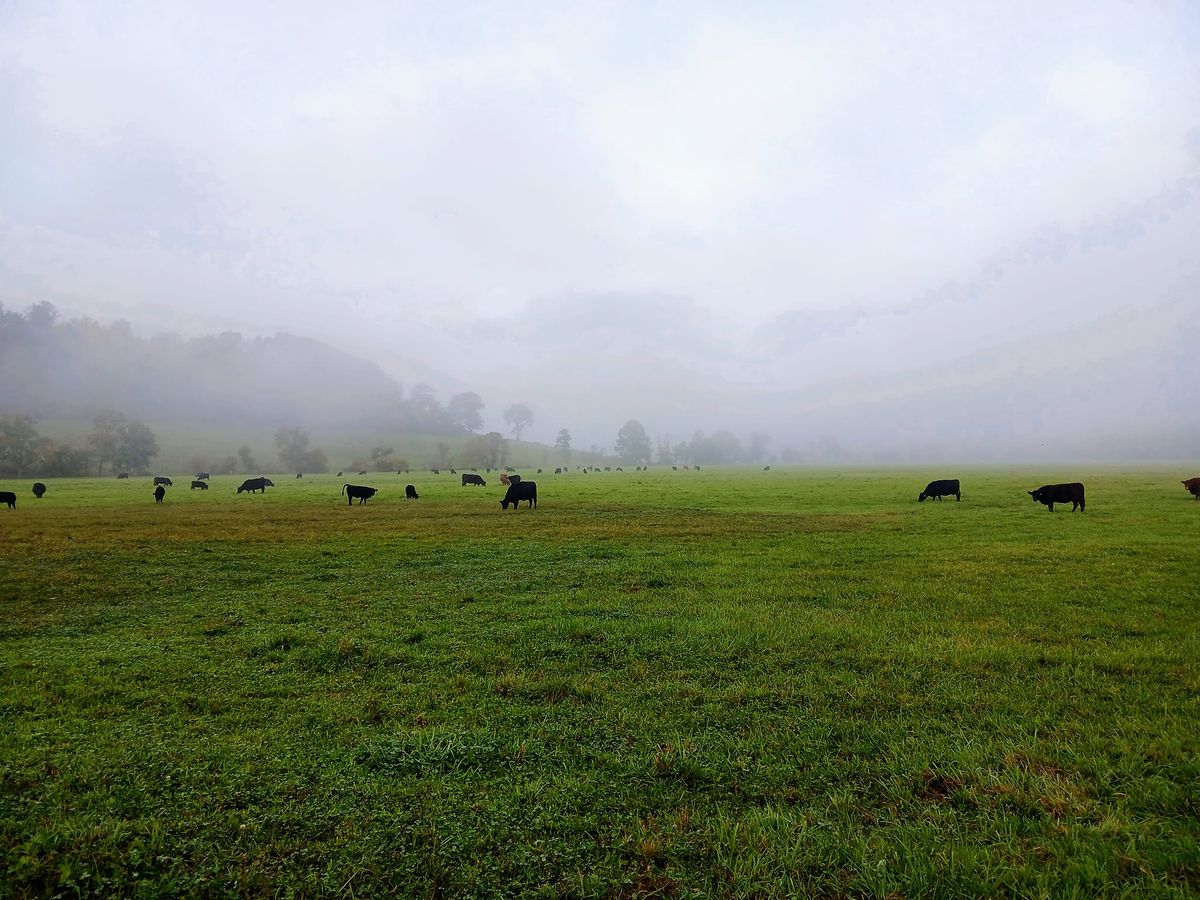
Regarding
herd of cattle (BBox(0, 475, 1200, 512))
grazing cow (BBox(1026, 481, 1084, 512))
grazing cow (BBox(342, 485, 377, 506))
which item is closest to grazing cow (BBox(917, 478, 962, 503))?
herd of cattle (BBox(0, 475, 1200, 512))

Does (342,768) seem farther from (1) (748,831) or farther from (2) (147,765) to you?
(1) (748,831)

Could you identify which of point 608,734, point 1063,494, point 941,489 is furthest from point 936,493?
point 608,734

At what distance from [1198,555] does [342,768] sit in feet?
72.9

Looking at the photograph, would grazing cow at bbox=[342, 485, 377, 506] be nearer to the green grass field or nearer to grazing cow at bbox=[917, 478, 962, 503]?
the green grass field

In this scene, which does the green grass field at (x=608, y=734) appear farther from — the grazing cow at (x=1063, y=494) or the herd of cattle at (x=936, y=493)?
the herd of cattle at (x=936, y=493)

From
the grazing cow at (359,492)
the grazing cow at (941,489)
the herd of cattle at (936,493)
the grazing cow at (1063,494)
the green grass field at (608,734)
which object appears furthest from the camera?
the grazing cow at (359,492)

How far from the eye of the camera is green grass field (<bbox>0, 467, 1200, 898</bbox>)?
3.92m

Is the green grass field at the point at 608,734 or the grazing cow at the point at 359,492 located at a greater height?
the grazing cow at the point at 359,492

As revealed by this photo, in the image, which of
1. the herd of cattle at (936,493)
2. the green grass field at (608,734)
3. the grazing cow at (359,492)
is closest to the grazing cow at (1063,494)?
the herd of cattle at (936,493)

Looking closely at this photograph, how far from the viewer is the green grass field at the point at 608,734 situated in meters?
3.92

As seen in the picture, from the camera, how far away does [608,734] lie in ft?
19.3

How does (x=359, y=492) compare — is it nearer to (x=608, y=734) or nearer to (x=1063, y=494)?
(x=608, y=734)

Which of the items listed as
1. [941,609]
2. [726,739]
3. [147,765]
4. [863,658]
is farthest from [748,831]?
[941,609]

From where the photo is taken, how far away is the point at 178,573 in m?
14.7
